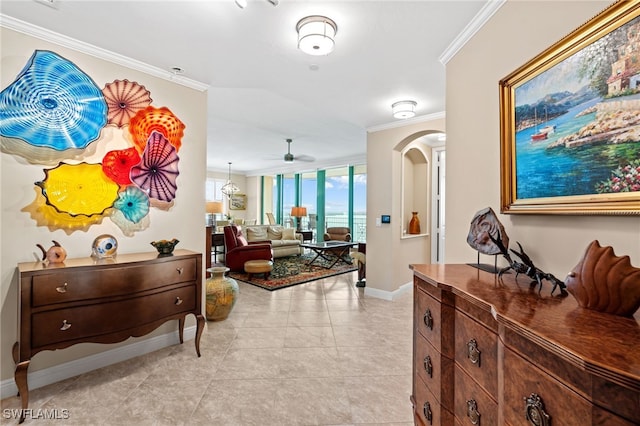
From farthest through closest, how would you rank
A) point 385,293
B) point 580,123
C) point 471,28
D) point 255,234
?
point 255,234
point 385,293
point 471,28
point 580,123

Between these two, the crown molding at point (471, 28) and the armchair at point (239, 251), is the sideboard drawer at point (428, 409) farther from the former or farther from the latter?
the armchair at point (239, 251)

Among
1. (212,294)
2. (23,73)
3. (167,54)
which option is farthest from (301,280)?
(23,73)

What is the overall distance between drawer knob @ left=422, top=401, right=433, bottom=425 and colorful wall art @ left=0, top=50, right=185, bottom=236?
8.34 feet

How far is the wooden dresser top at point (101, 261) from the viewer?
1804 mm

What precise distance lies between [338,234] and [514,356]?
7202 millimetres

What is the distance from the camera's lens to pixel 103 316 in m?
1.93

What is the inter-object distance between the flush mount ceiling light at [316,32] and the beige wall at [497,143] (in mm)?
958

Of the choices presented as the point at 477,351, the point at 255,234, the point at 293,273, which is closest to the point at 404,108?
the point at 477,351

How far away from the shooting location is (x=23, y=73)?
1.95m

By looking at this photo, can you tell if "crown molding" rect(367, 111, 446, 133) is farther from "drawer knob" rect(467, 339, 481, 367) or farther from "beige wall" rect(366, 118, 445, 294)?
"drawer knob" rect(467, 339, 481, 367)

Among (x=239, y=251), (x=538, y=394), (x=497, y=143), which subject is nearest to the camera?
(x=538, y=394)

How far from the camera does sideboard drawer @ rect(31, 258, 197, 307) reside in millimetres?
1741

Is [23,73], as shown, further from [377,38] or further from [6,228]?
[377,38]

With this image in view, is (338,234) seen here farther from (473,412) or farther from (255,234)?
(473,412)
